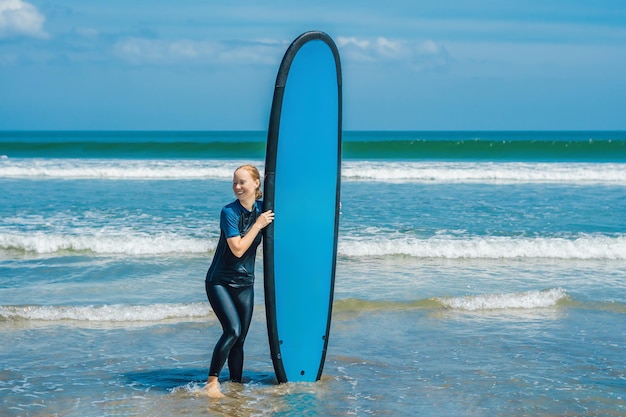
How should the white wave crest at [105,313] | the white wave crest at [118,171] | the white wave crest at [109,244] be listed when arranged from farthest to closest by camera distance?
1. the white wave crest at [118,171]
2. the white wave crest at [109,244]
3. the white wave crest at [105,313]

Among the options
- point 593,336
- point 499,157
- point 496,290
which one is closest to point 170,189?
point 496,290

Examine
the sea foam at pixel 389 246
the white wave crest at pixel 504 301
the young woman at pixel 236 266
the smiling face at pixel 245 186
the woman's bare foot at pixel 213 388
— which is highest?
the smiling face at pixel 245 186

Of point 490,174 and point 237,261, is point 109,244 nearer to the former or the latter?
point 237,261

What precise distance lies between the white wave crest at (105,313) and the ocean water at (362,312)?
0.05 ft

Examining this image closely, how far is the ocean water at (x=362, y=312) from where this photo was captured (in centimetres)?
457

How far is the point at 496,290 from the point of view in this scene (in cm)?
755

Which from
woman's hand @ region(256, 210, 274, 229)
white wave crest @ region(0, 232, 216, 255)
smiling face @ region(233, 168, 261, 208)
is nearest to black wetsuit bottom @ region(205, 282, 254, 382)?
woman's hand @ region(256, 210, 274, 229)

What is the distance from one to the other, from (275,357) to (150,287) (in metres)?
3.43

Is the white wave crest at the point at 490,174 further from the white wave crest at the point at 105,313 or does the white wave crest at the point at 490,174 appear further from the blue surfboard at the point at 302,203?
the blue surfboard at the point at 302,203

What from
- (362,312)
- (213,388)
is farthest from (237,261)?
(362,312)

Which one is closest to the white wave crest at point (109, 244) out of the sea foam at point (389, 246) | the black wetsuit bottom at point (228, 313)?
the sea foam at point (389, 246)

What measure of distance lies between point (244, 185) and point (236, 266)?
19.3 inches

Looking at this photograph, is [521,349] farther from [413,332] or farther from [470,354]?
[413,332]

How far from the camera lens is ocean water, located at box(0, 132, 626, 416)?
15.0ft
